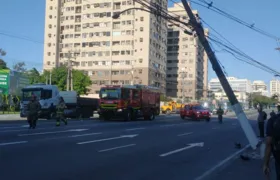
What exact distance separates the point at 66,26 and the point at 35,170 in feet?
332

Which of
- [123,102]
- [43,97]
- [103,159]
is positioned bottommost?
[103,159]

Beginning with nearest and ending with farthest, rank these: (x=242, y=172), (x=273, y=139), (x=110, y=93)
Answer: (x=273, y=139), (x=242, y=172), (x=110, y=93)

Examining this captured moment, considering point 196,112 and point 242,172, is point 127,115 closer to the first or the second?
point 196,112

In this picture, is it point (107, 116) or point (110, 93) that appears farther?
point (107, 116)

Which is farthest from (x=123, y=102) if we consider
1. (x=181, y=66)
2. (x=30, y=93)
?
(x=181, y=66)

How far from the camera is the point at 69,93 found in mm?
36344

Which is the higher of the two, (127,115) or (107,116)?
(127,115)

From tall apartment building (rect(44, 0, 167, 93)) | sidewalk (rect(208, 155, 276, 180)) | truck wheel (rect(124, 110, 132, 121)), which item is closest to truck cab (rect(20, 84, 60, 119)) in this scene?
truck wheel (rect(124, 110, 132, 121))

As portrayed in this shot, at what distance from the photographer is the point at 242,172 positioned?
9.84 meters

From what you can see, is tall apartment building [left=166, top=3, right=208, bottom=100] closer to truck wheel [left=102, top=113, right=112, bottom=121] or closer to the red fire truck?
the red fire truck

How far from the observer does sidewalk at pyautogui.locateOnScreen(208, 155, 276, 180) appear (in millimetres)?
9047

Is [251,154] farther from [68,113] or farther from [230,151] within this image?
[68,113]

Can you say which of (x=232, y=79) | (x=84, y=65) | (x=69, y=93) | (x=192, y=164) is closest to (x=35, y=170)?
(x=192, y=164)

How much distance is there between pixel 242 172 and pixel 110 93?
2331 cm
